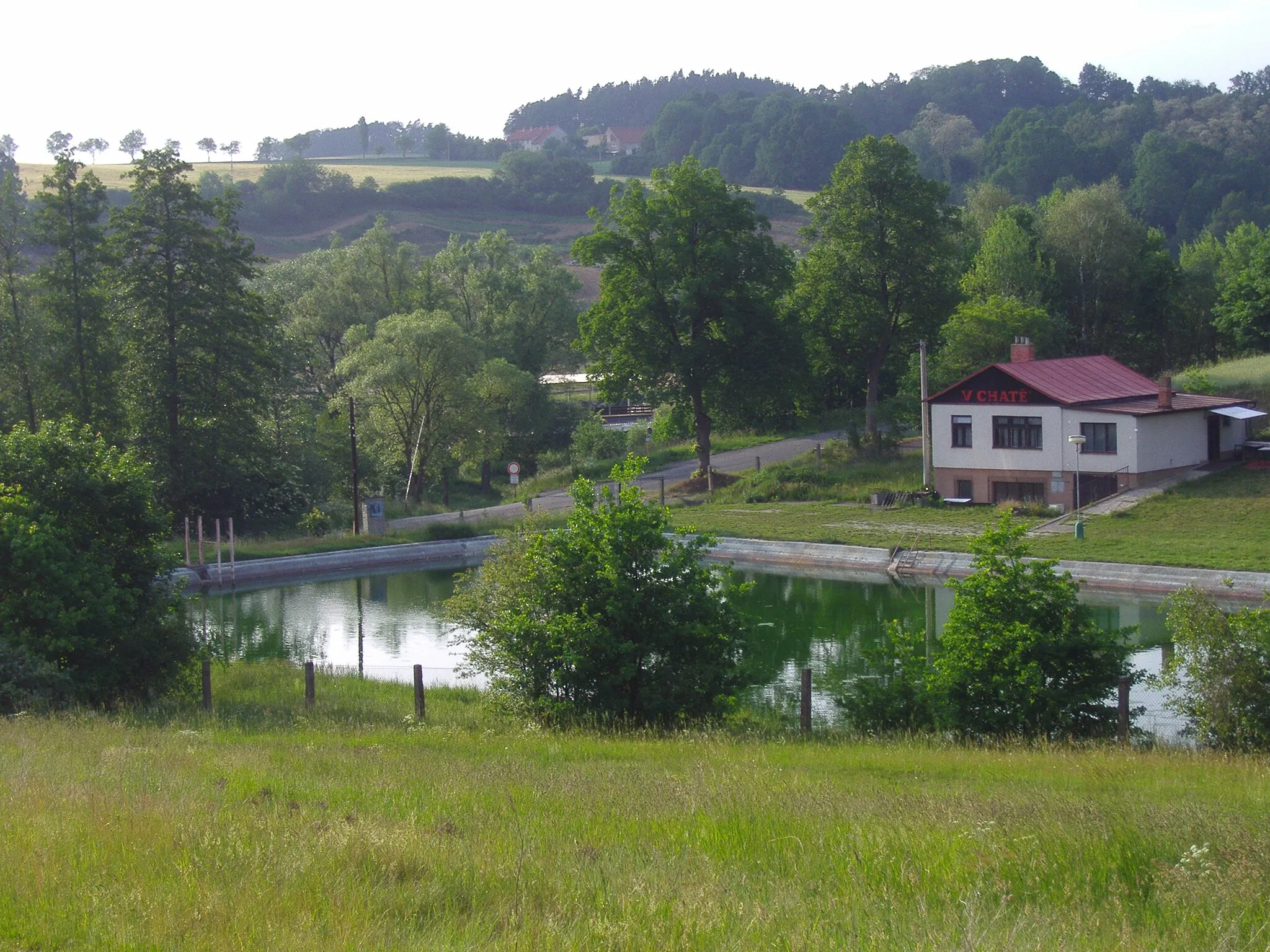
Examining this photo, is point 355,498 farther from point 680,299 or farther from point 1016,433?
point 1016,433

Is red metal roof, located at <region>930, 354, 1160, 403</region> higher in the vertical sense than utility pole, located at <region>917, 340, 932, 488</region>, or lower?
higher

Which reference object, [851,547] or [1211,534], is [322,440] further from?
[1211,534]

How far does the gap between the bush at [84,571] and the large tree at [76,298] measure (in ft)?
87.6

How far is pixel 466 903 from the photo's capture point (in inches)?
237

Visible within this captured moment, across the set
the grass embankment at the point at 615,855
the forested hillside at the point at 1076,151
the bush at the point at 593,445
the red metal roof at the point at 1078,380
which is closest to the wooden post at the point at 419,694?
the grass embankment at the point at 615,855

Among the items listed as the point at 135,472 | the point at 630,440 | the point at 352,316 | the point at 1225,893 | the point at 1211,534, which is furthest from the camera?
the point at 352,316

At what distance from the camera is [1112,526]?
37.2 meters

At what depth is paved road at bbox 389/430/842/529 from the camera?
157 ft

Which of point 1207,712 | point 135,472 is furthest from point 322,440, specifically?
point 1207,712

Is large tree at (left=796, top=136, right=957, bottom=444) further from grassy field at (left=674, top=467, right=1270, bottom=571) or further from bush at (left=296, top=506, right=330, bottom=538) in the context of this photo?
bush at (left=296, top=506, right=330, bottom=538)

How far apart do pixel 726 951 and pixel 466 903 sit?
5.16 ft

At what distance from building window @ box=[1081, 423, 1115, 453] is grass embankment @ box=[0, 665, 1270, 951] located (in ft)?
103

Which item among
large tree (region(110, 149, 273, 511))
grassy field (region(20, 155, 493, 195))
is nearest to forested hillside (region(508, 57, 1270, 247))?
grassy field (region(20, 155, 493, 195))

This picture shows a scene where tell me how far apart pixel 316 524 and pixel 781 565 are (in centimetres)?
1800
